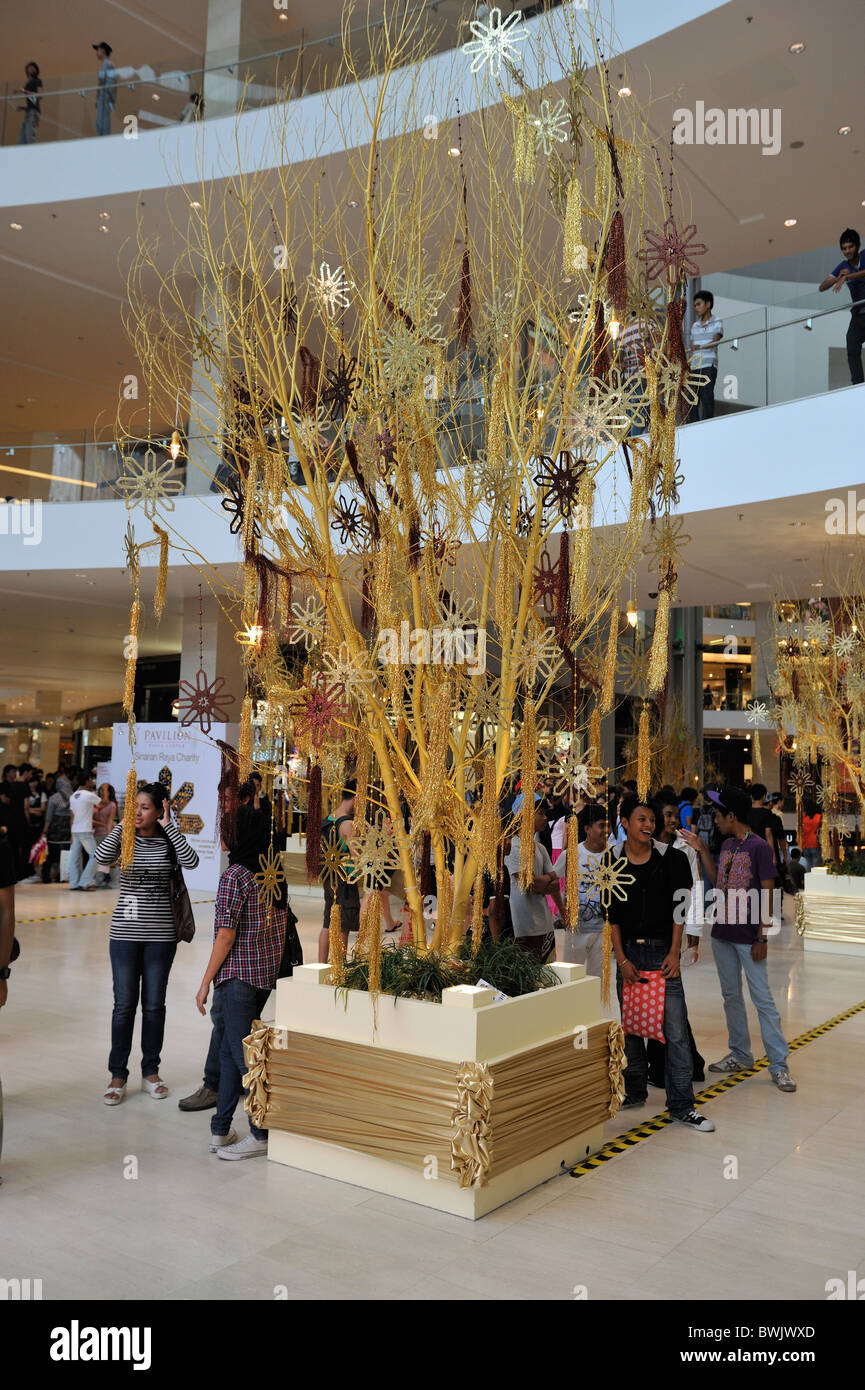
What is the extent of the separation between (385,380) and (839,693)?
988cm

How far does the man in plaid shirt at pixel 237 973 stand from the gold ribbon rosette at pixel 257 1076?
0.39ft

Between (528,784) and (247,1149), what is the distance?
187 centimetres

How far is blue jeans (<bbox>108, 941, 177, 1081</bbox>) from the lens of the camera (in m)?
4.84

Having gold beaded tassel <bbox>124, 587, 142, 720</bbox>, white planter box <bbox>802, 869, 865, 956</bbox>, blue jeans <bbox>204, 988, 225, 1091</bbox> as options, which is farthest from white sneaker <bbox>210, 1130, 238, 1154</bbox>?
white planter box <bbox>802, 869, 865, 956</bbox>

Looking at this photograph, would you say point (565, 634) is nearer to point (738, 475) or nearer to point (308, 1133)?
point (308, 1133)

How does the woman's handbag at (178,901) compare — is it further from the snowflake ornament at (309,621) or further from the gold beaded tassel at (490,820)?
the gold beaded tassel at (490,820)

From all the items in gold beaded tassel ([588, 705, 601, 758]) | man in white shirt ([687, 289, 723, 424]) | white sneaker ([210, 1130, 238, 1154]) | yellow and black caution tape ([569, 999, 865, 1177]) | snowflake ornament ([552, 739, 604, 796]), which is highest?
man in white shirt ([687, 289, 723, 424])

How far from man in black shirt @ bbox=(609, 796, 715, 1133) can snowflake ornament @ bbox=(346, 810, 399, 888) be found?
1.20 metres

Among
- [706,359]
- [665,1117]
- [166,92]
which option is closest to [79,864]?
[706,359]

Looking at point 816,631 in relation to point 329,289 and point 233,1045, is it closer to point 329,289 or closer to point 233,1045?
point 329,289

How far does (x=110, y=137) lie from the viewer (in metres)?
12.9

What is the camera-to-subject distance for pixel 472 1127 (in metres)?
3.56

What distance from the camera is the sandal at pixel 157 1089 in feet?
16.1

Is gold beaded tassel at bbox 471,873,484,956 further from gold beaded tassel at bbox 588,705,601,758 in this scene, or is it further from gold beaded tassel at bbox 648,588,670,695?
gold beaded tassel at bbox 648,588,670,695
